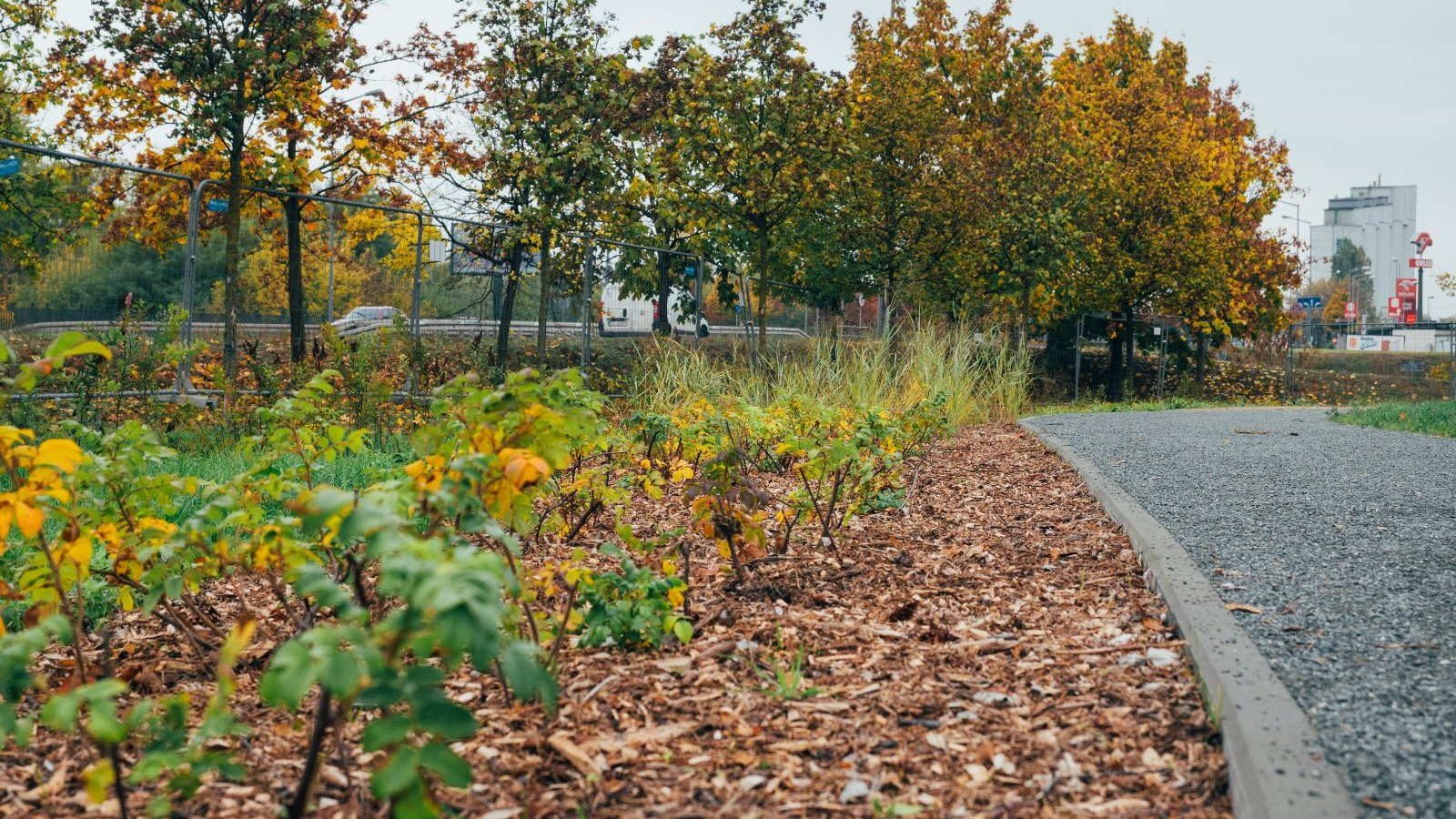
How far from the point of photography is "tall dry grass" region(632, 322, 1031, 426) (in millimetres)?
8672

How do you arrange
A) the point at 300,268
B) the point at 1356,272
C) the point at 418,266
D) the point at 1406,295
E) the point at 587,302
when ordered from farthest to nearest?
the point at 1406,295 < the point at 1356,272 < the point at 300,268 < the point at 587,302 < the point at 418,266

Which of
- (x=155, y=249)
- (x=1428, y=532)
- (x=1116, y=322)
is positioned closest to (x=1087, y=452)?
(x=1428, y=532)

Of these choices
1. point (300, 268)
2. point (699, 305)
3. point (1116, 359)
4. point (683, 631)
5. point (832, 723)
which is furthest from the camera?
point (1116, 359)

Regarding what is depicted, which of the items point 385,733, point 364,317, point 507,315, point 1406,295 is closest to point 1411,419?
point 507,315

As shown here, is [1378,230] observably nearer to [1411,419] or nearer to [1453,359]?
[1453,359]

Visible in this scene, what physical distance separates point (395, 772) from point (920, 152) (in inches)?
676

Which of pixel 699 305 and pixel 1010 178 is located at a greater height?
pixel 1010 178

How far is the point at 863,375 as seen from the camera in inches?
368

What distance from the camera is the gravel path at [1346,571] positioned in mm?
2012

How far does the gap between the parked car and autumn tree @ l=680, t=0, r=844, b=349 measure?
3980 mm

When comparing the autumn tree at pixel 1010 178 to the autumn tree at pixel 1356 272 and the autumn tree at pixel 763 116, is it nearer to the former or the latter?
the autumn tree at pixel 763 116

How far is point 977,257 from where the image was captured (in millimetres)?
17391

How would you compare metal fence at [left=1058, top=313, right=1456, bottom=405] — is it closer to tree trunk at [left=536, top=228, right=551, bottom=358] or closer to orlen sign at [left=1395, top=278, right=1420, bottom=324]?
tree trunk at [left=536, top=228, right=551, bottom=358]

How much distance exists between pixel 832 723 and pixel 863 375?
7.20m
